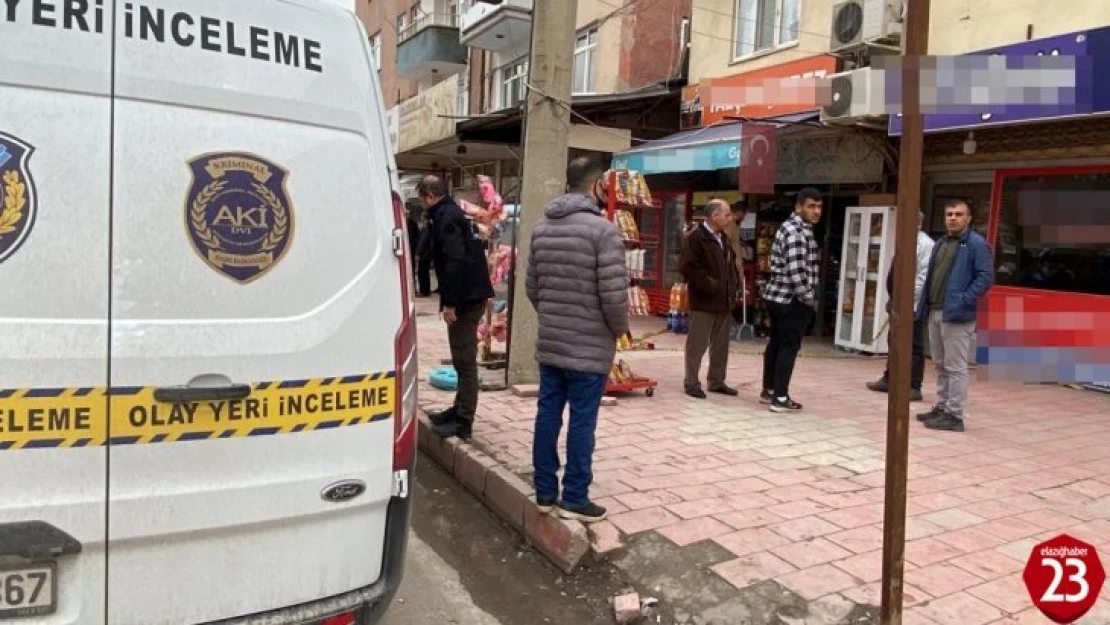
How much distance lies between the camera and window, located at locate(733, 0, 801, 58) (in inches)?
436

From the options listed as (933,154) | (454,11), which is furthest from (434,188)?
(454,11)

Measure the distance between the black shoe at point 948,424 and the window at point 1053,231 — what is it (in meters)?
1.85

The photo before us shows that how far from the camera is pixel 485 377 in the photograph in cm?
761

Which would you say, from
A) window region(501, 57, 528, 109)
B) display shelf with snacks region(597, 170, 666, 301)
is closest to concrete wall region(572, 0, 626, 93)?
window region(501, 57, 528, 109)

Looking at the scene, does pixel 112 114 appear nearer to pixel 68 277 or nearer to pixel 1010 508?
pixel 68 277

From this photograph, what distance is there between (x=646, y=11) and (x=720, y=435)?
36.3ft

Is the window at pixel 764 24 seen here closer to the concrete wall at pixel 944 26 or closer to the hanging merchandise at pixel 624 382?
the concrete wall at pixel 944 26

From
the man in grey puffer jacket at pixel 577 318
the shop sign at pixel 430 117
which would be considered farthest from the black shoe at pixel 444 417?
the shop sign at pixel 430 117

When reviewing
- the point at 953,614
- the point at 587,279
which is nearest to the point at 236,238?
the point at 587,279

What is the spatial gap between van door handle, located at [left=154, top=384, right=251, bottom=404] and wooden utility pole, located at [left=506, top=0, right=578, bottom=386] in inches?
181

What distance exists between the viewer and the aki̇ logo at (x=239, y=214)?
2.18 metres

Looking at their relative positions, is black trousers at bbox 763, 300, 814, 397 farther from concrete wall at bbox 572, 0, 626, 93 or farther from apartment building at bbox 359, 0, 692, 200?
concrete wall at bbox 572, 0, 626, 93

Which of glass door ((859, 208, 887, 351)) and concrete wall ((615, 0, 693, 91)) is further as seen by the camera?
concrete wall ((615, 0, 693, 91))

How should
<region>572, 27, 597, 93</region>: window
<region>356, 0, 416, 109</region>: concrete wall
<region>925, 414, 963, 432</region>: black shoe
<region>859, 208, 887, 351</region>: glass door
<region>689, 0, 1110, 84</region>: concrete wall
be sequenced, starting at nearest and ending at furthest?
<region>925, 414, 963, 432</region>: black shoe → <region>689, 0, 1110, 84</region>: concrete wall → <region>859, 208, 887, 351</region>: glass door → <region>572, 27, 597, 93</region>: window → <region>356, 0, 416, 109</region>: concrete wall
